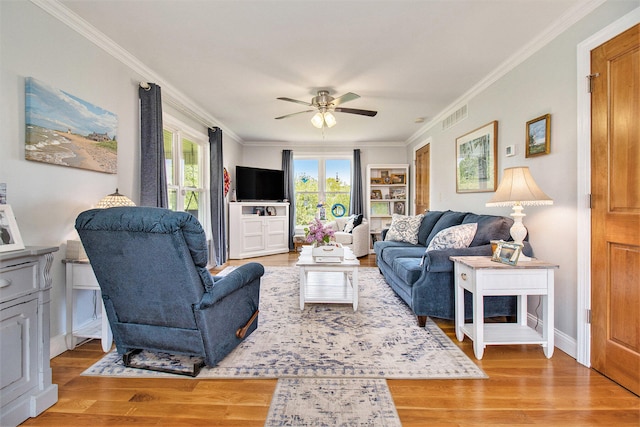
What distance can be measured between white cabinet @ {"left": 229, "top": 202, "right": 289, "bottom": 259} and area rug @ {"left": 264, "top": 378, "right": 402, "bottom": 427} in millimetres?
4063

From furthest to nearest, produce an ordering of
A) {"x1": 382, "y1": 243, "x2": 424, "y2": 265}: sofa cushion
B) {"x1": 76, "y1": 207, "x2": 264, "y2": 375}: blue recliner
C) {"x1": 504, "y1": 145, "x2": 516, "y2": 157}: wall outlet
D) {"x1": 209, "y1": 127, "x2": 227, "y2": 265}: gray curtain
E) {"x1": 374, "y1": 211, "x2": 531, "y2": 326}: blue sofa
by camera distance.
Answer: {"x1": 209, "y1": 127, "x2": 227, "y2": 265}: gray curtain, {"x1": 382, "y1": 243, "x2": 424, "y2": 265}: sofa cushion, {"x1": 504, "y1": 145, "x2": 516, "y2": 157}: wall outlet, {"x1": 374, "y1": 211, "x2": 531, "y2": 326}: blue sofa, {"x1": 76, "y1": 207, "x2": 264, "y2": 375}: blue recliner

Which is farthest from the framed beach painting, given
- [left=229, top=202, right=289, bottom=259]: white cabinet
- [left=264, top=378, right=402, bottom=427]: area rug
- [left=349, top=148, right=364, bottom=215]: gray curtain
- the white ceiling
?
[left=349, top=148, right=364, bottom=215]: gray curtain

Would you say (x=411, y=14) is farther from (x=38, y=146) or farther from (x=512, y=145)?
(x=38, y=146)

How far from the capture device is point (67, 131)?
2137 mm

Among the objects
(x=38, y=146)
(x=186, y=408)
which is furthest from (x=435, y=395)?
(x=38, y=146)

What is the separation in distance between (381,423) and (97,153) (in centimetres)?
280

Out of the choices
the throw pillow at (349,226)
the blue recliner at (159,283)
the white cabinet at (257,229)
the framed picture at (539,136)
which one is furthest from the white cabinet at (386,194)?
the blue recliner at (159,283)

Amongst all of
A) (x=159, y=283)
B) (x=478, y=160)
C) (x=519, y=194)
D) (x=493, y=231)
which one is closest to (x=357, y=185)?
(x=478, y=160)

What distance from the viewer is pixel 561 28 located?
86.6 inches

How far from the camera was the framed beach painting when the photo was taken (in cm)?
191

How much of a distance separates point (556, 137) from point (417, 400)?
217cm

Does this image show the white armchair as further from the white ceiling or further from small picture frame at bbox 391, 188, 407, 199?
the white ceiling

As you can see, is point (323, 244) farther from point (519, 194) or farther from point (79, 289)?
point (79, 289)

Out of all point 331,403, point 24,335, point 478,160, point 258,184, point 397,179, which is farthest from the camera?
point 397,179
